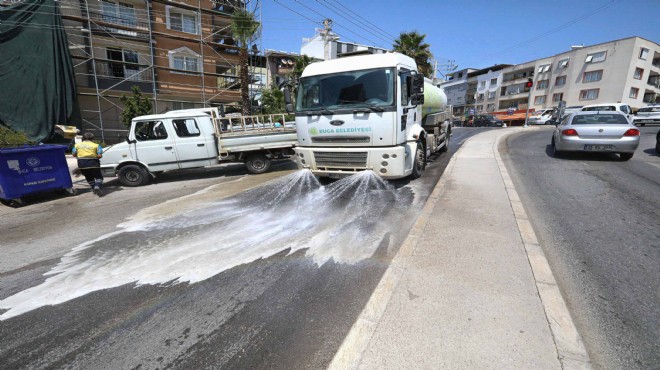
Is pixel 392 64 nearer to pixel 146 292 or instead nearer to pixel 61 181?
pixel 146 292

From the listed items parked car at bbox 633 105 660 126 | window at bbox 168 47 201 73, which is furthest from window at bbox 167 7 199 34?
parked car at bbox 633 105 660 126

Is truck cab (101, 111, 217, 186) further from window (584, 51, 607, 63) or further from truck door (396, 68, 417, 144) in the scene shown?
window (584, 51, 607, 63)

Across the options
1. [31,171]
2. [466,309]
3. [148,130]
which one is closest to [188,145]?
[148,130]

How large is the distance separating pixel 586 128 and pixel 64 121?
22.9 metres

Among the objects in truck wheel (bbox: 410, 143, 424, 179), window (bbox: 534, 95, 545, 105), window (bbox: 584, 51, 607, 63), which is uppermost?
window (bbox: 584, 51, 607, 63)

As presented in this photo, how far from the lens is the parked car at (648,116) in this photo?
20.3 metres

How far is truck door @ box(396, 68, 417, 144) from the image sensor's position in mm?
5766

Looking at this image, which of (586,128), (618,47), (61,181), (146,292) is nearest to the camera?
(146,292)

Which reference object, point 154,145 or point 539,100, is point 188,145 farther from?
point 539,100

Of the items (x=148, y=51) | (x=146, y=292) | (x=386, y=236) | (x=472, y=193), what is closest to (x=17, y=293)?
(x=146, y=292)

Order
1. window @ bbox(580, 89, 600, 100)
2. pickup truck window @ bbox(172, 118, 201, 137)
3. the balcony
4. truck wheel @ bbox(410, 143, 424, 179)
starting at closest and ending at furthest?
1. truck wheel @ bbox(410, 143, 424, 179)
2. pickup truck window @ bbox(172, 118, 201, 137)
3. the balcony
4. window @ bbox(580, 89, 600, 100)

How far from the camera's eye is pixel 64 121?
15875mm

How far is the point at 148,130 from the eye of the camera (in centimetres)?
885

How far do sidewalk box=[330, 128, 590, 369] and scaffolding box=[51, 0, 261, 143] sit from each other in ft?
59.2
